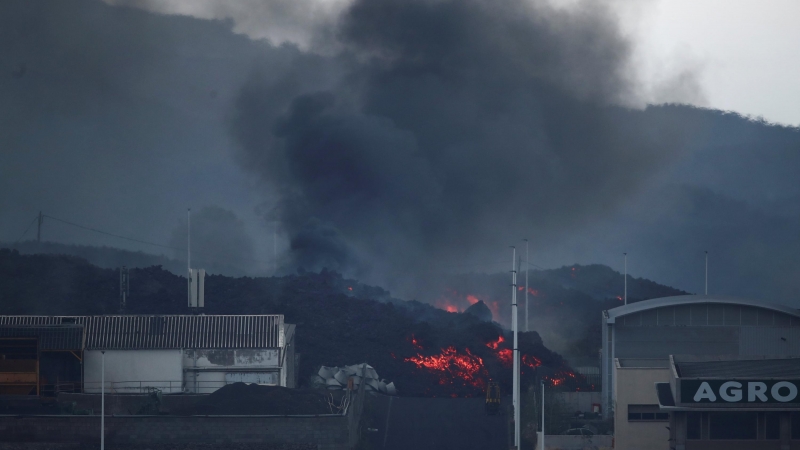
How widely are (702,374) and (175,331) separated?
88.1 ft

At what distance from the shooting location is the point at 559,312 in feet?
287

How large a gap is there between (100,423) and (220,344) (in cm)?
950

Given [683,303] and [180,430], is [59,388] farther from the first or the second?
[683,303]

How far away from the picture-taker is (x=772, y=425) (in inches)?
1272

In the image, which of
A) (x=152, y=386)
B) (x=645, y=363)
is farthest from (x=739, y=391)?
(x=152, y=386)

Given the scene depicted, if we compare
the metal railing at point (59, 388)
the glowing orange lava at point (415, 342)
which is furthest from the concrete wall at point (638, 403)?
the metal railing at point (59, 388)

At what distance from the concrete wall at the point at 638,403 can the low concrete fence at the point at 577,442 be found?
304cm

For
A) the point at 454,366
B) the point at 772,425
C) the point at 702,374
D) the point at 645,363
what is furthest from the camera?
the point at 454,366

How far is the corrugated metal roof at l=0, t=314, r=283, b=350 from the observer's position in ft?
157

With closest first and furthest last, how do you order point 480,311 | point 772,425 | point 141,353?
point 772,425 < point 141,353 < point 480,311

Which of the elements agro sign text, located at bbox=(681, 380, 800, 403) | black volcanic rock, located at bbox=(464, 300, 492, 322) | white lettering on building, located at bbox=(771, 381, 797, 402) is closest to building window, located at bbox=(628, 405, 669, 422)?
agro sign text, located at bbox=(681, 380, 800, 403)

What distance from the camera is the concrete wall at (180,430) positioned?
39.4 metres

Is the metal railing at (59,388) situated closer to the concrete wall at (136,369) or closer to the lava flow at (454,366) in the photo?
the concrete wall at (136,369)

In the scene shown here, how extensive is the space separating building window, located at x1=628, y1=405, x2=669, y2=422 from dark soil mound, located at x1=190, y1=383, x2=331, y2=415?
13.7 meters
